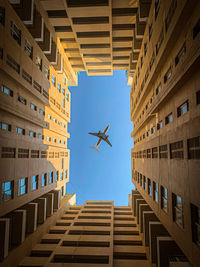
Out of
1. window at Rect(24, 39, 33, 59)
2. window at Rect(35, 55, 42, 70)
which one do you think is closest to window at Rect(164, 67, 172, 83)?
window at Rect(24, 39, 33, 59)


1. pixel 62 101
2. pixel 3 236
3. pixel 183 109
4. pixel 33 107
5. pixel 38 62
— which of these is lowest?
pixel 3 236

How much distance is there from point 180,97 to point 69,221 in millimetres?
31879

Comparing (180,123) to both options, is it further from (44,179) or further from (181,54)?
(44,179)

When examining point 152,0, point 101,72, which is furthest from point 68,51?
point 152,0

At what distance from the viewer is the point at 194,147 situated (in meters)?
11.8

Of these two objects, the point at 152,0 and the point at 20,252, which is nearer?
the point at 20,252

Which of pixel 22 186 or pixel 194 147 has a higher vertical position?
pixel 194 147

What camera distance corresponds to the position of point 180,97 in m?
15.2

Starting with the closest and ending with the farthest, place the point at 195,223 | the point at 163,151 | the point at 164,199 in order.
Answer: the point at 195,223 < the point at 164,199 < the point at 163,151

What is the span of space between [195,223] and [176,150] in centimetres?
593

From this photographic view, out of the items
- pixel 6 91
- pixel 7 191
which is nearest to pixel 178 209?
pixel 7 191

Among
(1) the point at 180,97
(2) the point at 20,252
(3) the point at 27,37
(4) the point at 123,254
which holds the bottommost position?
(4) the point at 123,254

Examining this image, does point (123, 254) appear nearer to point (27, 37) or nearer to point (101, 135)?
point (27, 37)

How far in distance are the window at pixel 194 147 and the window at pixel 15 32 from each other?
2232cm
